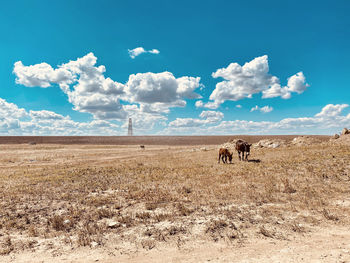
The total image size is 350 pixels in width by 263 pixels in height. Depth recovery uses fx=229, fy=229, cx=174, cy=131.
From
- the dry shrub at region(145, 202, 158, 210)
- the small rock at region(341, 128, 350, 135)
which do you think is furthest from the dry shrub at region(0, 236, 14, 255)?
the small rock at region(341, 128, 350, 135)

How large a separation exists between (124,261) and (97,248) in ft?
3.87

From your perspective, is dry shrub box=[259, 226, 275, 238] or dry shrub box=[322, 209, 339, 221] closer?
dry shrub box=[259, 226, 275, 238]

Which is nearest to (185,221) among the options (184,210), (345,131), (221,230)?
(184,210)

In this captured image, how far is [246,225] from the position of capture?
7727mm

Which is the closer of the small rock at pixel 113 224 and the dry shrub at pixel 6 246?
the dry shrub at pixel 6 246

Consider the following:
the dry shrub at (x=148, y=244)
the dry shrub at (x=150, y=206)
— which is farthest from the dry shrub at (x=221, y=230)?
the dry shrub at (x=150, y=206)

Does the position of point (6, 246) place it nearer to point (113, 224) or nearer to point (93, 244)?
point (93, 244)

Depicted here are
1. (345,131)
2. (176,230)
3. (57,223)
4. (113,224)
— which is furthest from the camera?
(345,131)

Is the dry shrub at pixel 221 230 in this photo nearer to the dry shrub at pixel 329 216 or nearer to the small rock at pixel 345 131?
the dry shrub at pixel 329 216

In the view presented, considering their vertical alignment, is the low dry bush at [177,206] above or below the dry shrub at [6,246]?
above

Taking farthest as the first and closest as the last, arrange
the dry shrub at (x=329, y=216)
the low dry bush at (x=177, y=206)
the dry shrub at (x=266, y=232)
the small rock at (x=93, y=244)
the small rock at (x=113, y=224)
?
the small rock at (x=113, y=224)
the dry shrub at (x=329, y=216)
the low dry bush at (x=177, y=206)
the dry shrub at (x=266, y=232)
the small rock at (x=93, y=244)

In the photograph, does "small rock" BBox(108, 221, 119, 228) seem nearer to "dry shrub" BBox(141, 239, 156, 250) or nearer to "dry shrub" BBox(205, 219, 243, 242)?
"dry shrub" BBox(141, 239, 156, 250)

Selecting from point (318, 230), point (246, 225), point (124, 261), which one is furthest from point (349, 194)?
point (124, 261)

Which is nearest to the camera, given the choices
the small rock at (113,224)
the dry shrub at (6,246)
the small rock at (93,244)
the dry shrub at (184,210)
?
the dry shrub at (6,246)
